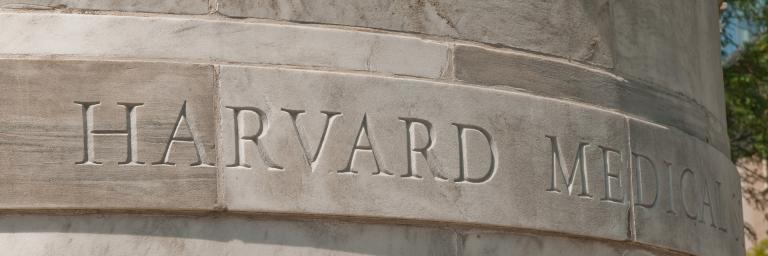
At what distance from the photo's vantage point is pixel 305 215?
255 inches

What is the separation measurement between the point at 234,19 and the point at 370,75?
26.2 inches

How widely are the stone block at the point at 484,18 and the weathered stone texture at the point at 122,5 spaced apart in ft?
0.43

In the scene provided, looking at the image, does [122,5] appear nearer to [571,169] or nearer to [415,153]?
[415,153]

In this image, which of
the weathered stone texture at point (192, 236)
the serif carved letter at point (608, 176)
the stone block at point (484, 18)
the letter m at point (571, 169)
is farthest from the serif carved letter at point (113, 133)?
the serif carved letter at point (608, 176)

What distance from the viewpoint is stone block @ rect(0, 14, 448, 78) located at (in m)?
6.37

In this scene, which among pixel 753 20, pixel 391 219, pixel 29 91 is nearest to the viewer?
pixel 29 91

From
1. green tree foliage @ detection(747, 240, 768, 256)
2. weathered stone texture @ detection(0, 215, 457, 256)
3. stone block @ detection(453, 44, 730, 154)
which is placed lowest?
weathered stone texture @ detection(0, 215, 457, 256)


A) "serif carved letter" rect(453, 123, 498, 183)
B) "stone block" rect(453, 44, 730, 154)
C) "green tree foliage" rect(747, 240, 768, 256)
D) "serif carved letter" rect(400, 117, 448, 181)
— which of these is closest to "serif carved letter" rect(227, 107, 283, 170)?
"serif carved letter" rect(400, 117, 448, 181)

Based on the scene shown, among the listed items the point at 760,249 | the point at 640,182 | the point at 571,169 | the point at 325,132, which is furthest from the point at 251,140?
the point at 760,249

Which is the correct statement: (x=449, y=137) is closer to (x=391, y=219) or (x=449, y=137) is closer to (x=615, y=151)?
(x=391, y=219)

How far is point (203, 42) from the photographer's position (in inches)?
256

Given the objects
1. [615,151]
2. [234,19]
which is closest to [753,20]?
[615,151]

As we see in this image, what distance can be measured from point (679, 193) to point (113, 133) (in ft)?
10.4

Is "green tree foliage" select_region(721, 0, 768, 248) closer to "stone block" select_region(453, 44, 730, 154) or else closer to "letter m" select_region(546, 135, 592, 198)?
"stone block" select_region(453, 44, 730, 154)
